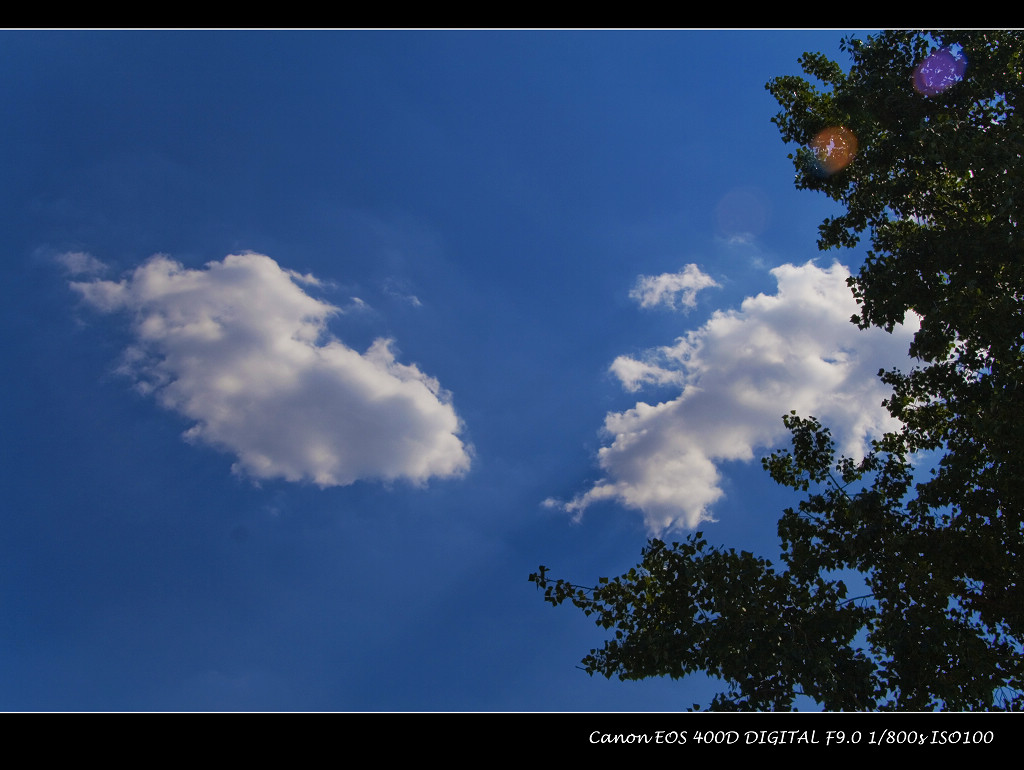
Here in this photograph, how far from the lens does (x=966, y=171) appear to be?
38.3 feet

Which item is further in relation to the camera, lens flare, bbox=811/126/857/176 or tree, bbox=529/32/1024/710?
lens flare, bbox=811/126/857/176

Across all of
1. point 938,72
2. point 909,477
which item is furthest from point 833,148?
point 909,477

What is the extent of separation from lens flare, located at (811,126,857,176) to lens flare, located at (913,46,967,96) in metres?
1.73

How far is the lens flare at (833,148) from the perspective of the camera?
1476 cm

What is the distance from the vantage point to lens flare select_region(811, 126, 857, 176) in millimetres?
14758

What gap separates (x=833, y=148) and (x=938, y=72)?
2593mm

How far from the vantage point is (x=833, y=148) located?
15102 millimetres

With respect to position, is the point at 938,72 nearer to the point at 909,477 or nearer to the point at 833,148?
the point at 833,148

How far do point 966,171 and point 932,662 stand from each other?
10.1 metres

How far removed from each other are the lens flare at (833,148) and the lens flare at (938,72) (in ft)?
5.68

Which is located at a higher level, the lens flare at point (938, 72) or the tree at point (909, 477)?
the lens flare at point (938, 72)

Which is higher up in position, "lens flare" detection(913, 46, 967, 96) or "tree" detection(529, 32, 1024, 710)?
"lens flare" detection(913, 46, 967, 96)
